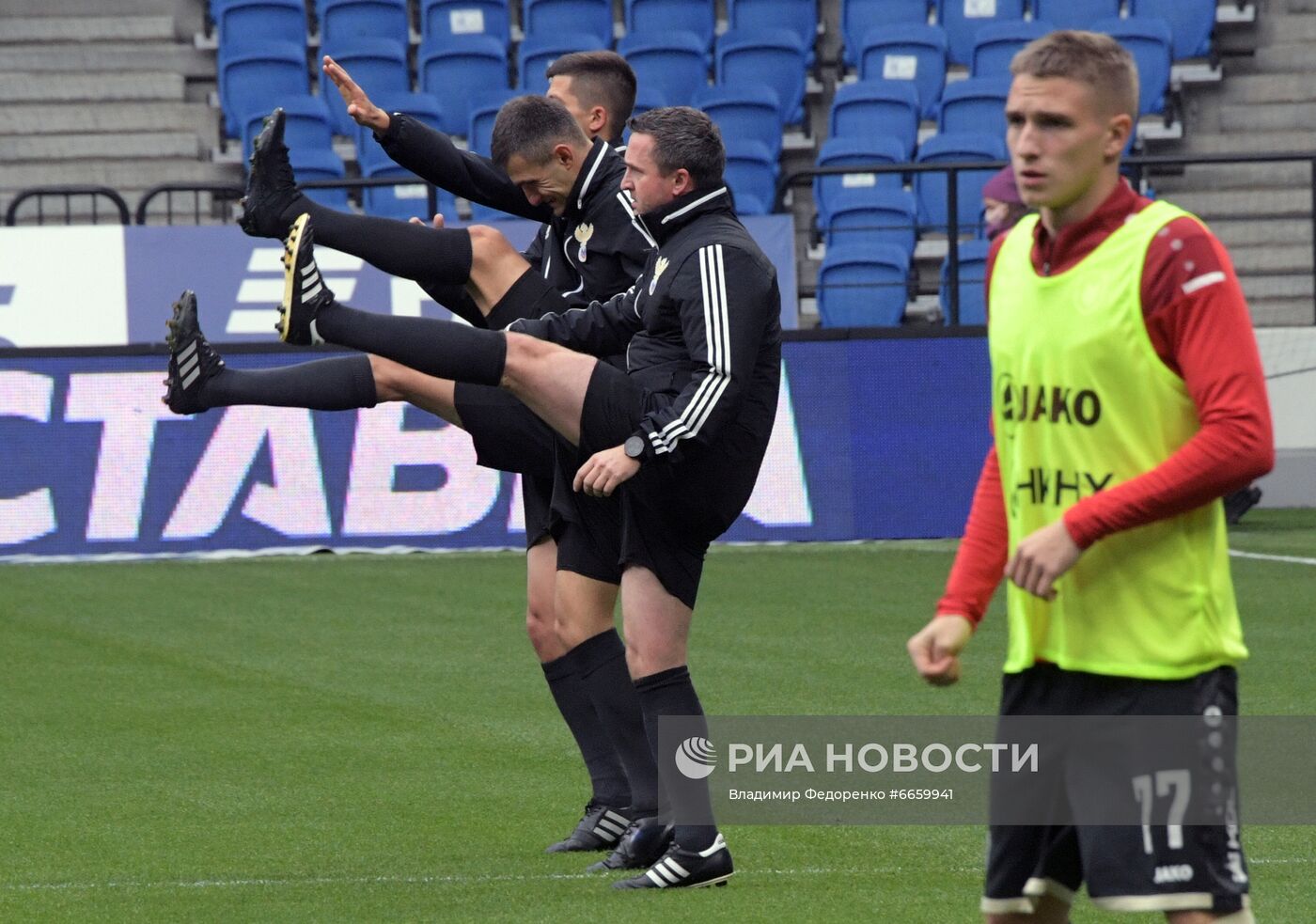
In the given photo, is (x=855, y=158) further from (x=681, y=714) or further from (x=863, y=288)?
(x=681, y=714)

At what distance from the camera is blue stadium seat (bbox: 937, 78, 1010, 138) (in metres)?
16.5

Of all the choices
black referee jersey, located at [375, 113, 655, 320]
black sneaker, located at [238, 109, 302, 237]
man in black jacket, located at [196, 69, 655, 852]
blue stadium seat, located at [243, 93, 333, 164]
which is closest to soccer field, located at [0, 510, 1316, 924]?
man in black jacket, located at [196, 69, 655, 852]

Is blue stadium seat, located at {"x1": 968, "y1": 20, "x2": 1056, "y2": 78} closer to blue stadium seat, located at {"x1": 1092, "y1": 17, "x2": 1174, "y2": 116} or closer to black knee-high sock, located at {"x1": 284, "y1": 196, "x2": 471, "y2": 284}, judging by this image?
blue stadium seat, located at {"x1": 1092, "y1": 17, "x2": 1174, "y2": 116}

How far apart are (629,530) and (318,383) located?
111cm

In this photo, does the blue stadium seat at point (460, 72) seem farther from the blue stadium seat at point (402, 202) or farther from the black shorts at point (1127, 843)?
the black shorts at point (1127, 843)

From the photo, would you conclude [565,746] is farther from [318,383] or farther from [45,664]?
[45,664]

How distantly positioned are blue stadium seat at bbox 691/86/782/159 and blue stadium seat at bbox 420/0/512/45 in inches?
90.8

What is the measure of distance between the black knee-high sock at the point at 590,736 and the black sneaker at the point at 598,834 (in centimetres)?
8

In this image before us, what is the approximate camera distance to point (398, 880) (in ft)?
15.9

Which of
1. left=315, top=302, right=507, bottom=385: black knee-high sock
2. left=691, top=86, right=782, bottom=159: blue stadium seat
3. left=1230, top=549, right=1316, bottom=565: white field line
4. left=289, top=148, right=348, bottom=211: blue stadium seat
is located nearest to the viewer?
left=315, top=302, right=507, bottom=385: black knee-high sock

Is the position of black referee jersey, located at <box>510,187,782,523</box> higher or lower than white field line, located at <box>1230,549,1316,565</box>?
higher

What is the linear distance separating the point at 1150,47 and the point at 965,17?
201 cm

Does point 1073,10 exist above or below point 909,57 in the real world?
above

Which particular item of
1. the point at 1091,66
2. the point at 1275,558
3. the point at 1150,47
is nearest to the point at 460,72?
the point at 1150,47
